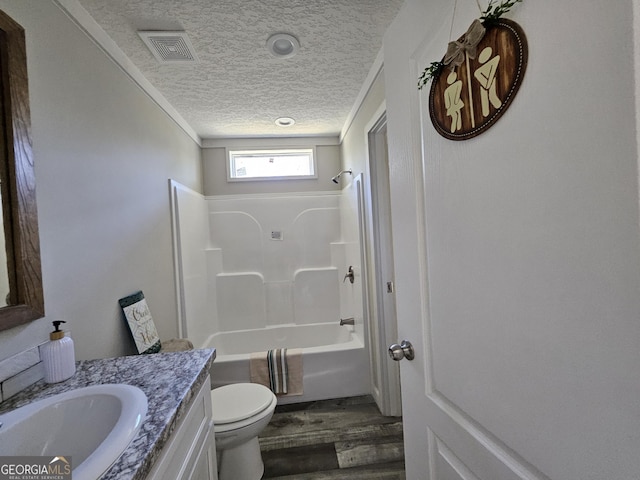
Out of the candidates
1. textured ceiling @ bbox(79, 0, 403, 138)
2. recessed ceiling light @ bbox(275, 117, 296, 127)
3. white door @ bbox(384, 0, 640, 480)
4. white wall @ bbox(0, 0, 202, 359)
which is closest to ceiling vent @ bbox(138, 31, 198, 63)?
textured ceiling @ bbox(79, 0, 403, 138)

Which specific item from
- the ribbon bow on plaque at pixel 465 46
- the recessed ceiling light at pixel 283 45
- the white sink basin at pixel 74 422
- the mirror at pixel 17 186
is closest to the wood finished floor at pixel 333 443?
the white sink basin at pixel 74 422

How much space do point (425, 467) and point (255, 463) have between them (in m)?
1.09

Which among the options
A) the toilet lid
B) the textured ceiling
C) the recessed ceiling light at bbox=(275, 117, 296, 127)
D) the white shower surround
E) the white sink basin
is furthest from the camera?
the white shower surround

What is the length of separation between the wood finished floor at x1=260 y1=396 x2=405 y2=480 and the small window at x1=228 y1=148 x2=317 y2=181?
7.23 feet

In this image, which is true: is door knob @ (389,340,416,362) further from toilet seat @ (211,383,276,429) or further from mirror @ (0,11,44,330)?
mirror @ (0,11,44,330)

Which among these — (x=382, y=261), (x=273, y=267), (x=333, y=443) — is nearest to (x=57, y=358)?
(x=333, y=443)

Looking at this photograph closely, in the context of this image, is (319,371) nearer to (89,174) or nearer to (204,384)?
(204,384)

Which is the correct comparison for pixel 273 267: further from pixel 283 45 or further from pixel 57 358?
pixel 57 358

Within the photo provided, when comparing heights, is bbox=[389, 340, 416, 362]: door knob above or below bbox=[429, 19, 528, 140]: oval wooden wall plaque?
below

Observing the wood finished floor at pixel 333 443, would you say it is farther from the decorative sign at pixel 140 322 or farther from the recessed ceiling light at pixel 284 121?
the recessed ceiling light at pixel 284 121

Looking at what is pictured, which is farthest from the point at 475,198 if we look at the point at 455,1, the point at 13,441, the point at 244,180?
the point at 244,180

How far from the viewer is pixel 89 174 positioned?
46.8 inches

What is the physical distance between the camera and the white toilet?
1.40m

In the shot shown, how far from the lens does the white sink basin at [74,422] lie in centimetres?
63
